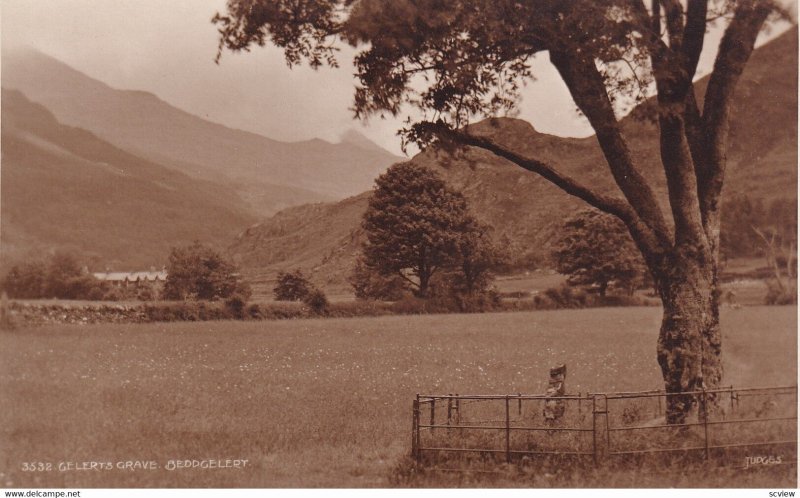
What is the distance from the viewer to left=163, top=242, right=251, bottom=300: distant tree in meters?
13.4

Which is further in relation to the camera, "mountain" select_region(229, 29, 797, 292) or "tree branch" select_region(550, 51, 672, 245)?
"mountain" select_region(229, 29, 797, 292)

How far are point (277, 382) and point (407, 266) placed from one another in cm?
488

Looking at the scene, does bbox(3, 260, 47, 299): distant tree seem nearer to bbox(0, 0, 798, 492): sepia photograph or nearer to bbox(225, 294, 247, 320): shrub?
bbox(0, 0, 798, 492): sepia photograph

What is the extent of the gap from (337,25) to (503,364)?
26.3 feet

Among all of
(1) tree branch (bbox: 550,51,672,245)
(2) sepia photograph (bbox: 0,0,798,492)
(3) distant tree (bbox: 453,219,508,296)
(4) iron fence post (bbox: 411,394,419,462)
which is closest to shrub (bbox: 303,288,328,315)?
(2) sepia photograph (bbox: 0,0,798,492)

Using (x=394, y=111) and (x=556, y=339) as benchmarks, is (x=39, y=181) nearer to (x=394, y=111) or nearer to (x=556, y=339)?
(x=394, y=111)

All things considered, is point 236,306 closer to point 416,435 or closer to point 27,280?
point 27,280

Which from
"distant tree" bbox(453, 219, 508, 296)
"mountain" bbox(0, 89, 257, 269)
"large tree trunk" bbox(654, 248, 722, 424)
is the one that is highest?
"mountain" bbox(0, 89, 257, 269)

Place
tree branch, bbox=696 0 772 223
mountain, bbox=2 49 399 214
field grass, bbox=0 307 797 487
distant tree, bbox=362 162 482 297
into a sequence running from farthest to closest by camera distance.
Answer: distant tree, bbox=362 162 482 297 → mountain, bbox=2 49 399 214 → tree branch, bbox=696 0 772 223 → field grass, bbox=0 307 797 487

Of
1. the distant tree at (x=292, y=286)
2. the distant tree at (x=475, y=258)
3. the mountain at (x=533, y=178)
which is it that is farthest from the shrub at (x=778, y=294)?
the distant tree at (x=292, y=286)

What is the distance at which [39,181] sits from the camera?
11031 millimetres

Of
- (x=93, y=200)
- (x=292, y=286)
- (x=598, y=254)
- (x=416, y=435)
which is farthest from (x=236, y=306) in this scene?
(x=598, y=254)

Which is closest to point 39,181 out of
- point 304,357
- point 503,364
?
point 304,357

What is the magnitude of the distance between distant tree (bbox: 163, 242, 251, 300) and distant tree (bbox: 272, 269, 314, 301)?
2.56ft
